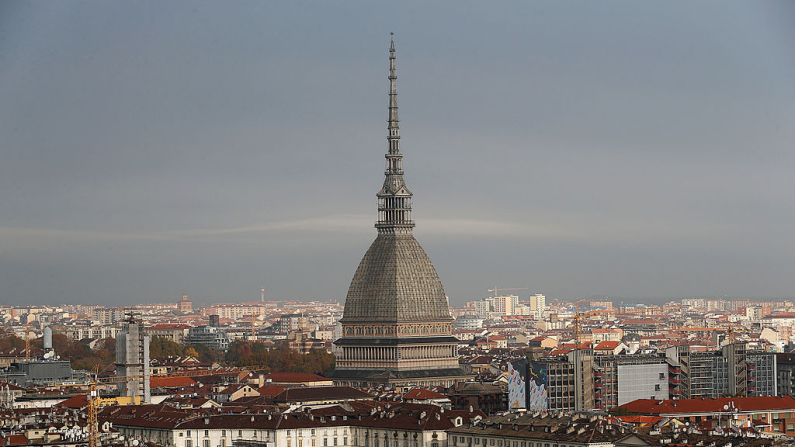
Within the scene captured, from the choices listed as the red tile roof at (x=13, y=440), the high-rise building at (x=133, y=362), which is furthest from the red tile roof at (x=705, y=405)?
the red tile roof at (x=13, y=440)

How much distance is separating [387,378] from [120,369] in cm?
1701

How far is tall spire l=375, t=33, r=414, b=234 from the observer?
111 m

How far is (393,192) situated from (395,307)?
21.1ft

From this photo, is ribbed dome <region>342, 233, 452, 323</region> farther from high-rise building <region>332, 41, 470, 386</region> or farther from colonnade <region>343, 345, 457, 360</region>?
colonnade <region>343, 345, 457, 360</region>

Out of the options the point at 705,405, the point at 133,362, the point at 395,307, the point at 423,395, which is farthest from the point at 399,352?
the point at 705,405

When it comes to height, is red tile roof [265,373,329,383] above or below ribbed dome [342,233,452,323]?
below

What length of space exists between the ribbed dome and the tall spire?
A: 578mm

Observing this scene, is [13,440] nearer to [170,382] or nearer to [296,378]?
[170,382]

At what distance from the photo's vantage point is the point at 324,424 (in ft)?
232

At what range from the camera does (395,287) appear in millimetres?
109562

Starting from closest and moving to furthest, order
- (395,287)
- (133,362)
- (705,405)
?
(705,405), (133,362), (395,287)

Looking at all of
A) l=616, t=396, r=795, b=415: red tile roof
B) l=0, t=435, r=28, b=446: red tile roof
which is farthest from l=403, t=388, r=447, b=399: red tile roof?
l=0, t=435, r=28, b=446: red tile roof

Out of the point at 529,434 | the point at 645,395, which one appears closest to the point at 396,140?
the point at 645,395

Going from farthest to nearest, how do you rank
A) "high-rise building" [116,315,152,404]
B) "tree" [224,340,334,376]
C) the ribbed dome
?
"tree" [224,340,334,376] → the ribbed dome → "high-rise building" [116,315,152,404]
